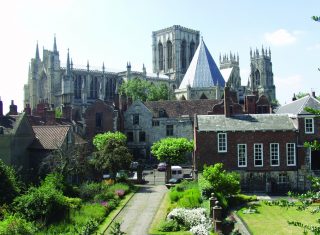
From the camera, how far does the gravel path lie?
83.0ft

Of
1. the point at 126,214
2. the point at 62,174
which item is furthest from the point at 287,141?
the point at 62,174

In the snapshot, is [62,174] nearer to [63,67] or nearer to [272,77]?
[63,67]

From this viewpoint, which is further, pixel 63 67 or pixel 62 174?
pixel 63 67

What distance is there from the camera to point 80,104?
87375mm

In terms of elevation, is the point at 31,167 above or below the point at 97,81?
below

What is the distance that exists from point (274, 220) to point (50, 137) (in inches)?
826

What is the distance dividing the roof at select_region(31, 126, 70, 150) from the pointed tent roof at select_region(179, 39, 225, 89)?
43107mm

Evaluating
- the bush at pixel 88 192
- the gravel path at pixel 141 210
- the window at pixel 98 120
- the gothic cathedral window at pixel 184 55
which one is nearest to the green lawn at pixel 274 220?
the gravel path at pixel 141 210

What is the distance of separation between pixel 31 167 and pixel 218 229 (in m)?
20.2

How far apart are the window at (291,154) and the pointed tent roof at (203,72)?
41.0m

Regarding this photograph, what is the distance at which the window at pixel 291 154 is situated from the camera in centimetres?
3744

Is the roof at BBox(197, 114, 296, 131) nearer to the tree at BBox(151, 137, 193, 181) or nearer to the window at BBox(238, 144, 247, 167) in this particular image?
the window at BBox(238, 144, 247, 167)

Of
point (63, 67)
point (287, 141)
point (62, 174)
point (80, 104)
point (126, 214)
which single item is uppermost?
point (63, 67)

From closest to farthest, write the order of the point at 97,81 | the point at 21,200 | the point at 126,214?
1. the point at 21,200
2. the point at 126,214
3. the point at 97,81
